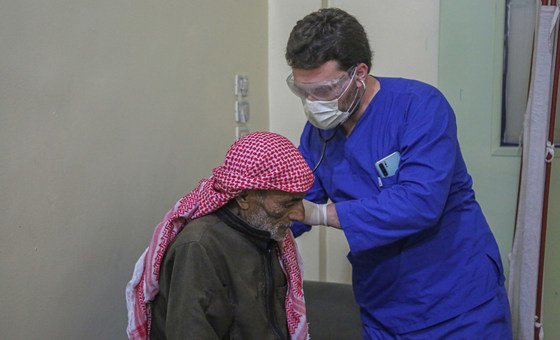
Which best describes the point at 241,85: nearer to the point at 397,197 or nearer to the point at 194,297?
the point at 397,197

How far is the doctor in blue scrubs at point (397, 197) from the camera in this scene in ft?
4.33

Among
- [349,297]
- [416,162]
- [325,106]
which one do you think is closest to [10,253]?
[325,106]

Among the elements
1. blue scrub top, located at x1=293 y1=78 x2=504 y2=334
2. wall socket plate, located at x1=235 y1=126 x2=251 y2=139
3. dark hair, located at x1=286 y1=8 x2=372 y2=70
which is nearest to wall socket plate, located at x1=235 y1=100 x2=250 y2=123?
wall socket plate, located at x1=235 y1=126 x2=251 y2=139

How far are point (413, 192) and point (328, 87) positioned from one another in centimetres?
34

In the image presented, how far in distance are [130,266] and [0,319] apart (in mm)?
460

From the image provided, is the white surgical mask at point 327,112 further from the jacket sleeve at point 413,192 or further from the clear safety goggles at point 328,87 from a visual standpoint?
the jacket sleeve at point 413,192

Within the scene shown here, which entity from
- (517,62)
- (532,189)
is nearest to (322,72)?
(532,189)

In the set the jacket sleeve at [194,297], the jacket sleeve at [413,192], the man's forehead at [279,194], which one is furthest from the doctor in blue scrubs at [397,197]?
the jacket sleeve at [194,297]

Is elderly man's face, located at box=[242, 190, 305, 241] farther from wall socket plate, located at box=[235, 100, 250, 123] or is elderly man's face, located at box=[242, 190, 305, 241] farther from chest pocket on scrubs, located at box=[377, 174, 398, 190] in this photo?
wall socket plate, located at box=[235, 100, 250, 123]

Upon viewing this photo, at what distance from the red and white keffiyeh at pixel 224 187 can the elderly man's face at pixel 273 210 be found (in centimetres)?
4

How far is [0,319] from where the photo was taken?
1163mm

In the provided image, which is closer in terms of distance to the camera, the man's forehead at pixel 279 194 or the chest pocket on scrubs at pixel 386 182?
the man's forehead at pixel 279 194

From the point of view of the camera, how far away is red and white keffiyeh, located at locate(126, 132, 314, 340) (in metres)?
1.24

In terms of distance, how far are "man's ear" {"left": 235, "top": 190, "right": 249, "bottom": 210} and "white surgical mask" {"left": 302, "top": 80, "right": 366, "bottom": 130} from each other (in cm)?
30
